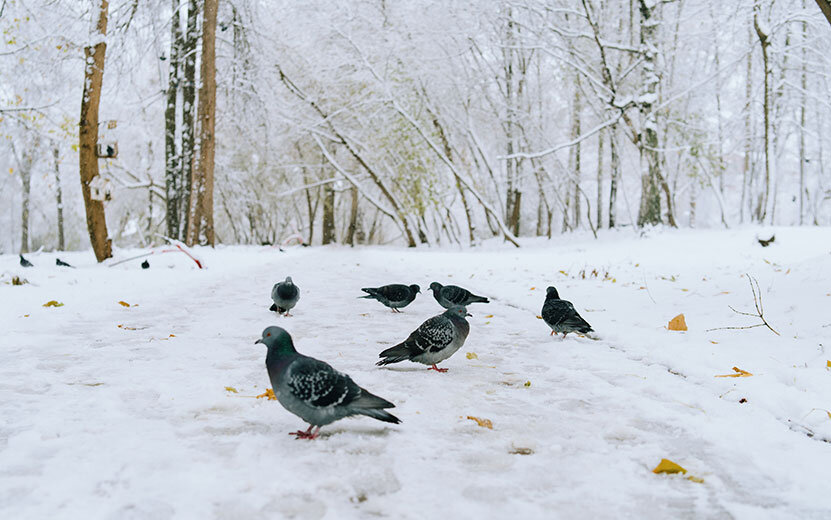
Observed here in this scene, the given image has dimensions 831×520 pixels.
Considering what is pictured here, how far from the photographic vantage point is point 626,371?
13.3 feet

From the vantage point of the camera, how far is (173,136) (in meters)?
19.0

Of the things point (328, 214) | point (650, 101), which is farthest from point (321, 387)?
point (328, 214)

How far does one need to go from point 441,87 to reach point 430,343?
1883 cm

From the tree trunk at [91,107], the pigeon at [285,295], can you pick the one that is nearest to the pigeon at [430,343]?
the pigeon at [285,295]

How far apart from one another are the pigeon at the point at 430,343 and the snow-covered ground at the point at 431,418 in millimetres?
169

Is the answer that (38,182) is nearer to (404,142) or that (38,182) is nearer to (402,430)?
(404,142)

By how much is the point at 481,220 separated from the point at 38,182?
107 ft

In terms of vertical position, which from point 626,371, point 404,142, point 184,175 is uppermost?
point 404,142

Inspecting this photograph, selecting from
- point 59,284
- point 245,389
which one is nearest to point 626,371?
point 245,389

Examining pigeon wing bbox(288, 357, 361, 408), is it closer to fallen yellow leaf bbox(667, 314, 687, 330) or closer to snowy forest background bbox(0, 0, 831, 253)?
fallen yellow leaf bbox(667, 314, 687, 330)

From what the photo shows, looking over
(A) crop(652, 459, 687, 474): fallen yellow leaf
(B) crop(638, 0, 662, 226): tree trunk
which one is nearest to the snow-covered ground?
(A) crop(652, 459, 687, 474): fallen yellow leaf

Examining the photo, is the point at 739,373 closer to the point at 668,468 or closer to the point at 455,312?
the point at 668,468

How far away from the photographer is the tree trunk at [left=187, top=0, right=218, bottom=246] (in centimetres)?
1517

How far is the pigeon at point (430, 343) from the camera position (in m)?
3.84
